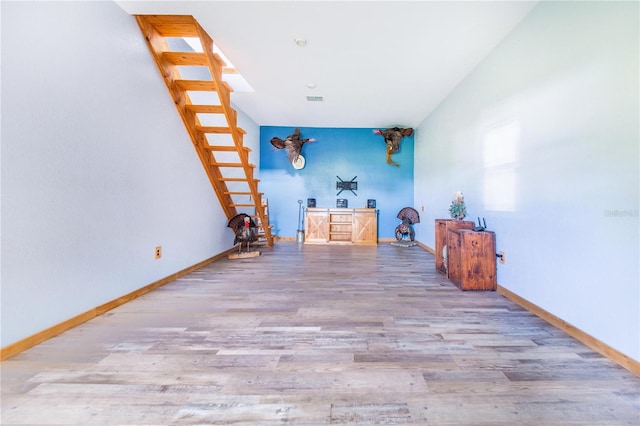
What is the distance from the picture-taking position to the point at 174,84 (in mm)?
2881

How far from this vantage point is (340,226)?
5984 mm

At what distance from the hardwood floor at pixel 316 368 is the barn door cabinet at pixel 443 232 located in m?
0.99

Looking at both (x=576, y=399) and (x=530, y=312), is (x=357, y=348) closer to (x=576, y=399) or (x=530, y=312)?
(x=576, y=399)

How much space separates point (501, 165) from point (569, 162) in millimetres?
818

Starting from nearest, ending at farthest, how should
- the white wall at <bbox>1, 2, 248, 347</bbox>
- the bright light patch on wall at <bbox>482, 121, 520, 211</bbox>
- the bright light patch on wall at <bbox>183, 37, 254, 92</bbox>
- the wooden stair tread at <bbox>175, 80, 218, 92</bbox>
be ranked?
the white wall at <bbox>1, 2, 248, 347</bbox>, the bright light patch on wall at <bbox>482, 121, 520, 211</bbox>, the wooden stair tread at <bbox>175, 80, 218, 92</bbox>, the bright light patch on wall at <bbox>183, 37, 254, 92</bbox>

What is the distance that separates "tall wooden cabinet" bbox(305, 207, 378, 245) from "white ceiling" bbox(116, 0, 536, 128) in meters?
2.47

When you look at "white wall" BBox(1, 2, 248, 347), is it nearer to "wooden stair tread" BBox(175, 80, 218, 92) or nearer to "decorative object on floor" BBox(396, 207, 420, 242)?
"wooden stair tread" BBox(175, 80, 218, 92)

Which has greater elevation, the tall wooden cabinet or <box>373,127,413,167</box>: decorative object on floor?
<box>373,127,413,167</box>: decorative object on floor

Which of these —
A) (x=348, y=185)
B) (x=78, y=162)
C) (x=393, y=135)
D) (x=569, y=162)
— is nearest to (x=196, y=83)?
(x=78, y=162)

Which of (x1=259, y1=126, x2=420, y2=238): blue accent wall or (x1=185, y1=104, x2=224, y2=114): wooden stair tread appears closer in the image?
(x1=185, y1=104, x2=224, y2=114): wooden stair tread

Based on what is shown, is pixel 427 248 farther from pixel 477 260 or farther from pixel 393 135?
pixel 393 135

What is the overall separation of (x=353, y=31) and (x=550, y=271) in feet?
9.43

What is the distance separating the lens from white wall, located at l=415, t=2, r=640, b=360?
147cm

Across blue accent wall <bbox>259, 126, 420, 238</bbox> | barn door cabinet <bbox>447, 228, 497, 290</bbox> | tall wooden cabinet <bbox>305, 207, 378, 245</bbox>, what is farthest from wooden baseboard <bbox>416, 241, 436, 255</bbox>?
barn door cabinet <bbox>447, 228, 497, 290</bbox>
